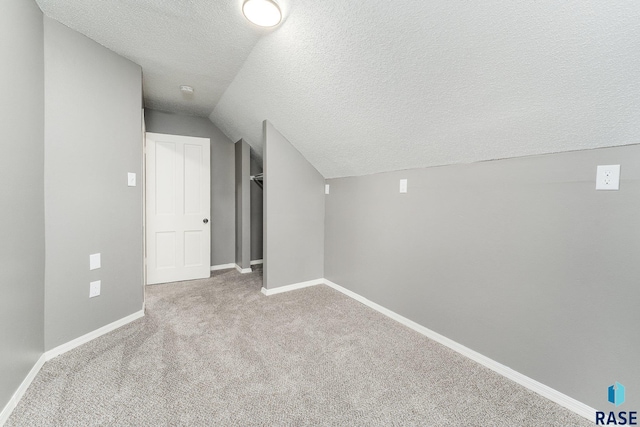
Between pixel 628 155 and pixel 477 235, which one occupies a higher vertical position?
pixel 628 155

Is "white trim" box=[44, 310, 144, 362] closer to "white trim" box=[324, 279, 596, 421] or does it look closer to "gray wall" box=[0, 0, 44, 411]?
"gray wall" box=[0, 0, 44, 411]

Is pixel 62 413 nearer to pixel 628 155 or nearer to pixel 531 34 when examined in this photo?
pixel 531 34

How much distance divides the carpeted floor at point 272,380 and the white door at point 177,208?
1.13 m

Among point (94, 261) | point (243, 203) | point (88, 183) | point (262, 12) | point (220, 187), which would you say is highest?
point (262, 12)

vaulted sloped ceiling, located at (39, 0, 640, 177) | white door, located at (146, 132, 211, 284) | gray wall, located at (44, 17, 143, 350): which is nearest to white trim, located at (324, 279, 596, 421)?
vaulted sloped ceiling, located at (39, 0, 640, 177)

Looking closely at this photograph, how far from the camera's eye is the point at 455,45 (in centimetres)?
127

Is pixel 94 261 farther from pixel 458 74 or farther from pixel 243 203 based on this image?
pixel 458 74

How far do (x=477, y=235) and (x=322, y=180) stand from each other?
1.92 meters

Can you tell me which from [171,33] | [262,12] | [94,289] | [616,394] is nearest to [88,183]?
[94,289]

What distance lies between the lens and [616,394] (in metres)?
1.19

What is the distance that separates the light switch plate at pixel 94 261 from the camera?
6.38ft

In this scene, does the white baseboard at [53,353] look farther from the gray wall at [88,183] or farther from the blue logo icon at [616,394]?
the blue logo icon at [616,394]

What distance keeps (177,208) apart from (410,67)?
3.14 metres

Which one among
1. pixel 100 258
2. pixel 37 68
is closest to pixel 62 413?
pixel 100 258
